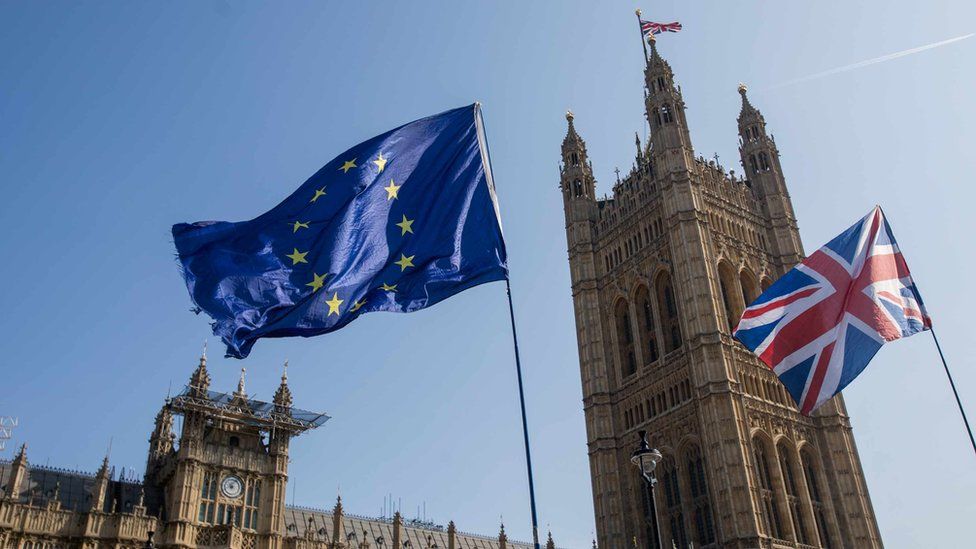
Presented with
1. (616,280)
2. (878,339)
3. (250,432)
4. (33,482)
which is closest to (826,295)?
(878,339)

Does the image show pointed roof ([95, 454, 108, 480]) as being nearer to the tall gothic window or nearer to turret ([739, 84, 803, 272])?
the tall gothic window

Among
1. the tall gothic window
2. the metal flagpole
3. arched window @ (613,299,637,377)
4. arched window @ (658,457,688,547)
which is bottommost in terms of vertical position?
the metal flagpole

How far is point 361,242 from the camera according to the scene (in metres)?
21.2

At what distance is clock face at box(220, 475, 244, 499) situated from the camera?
47188 millimetres

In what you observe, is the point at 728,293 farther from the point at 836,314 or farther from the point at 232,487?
the point at 836,314

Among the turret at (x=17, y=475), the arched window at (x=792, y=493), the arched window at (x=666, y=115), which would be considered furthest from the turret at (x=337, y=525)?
the arched window at (x=666, y=115)

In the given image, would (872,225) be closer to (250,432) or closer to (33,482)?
(250,432)

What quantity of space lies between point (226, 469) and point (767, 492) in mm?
36092

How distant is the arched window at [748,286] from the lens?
7225cm

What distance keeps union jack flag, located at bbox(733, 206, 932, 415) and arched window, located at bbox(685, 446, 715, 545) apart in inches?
1484

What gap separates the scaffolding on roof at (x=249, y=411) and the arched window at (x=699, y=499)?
27.5m

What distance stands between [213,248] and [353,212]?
11.2ft

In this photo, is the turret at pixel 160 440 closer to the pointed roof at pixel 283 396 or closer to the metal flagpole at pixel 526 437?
the pointed roof at pixel 283 396

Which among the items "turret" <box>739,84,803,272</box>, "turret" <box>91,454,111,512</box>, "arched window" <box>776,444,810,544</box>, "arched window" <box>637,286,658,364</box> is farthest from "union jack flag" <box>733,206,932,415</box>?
"turret" <box>739,84,803,272</box>
